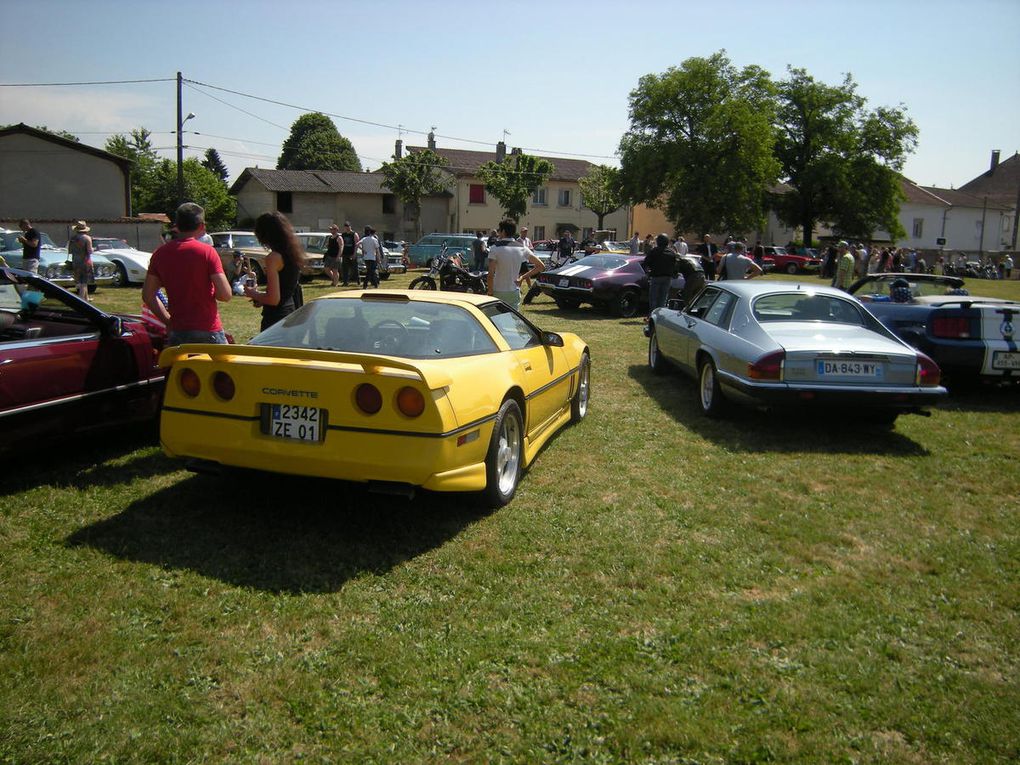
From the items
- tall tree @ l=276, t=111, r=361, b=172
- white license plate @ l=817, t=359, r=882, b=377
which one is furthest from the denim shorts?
tall tree @ l=276, t=111, r=361, b=172

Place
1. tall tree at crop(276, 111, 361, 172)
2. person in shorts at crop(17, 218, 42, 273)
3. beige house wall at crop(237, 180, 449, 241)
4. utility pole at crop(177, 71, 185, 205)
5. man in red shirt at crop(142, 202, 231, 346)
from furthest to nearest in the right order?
tall tree at crop(276, 111, 361, 172) → beige house wall at crop(237, 180, 449, 241) → utility pole at crop(177, 71, 185, 205) → person in shorts at crop(17, 218, 42, 273) → man in red shirt at crop(142, 202, 231, 346)

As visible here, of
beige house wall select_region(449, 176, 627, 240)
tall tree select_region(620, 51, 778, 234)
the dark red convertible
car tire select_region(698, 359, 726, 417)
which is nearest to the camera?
the dark red convertible

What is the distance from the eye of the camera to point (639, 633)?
3.24 meters

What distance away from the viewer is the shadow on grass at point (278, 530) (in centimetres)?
373

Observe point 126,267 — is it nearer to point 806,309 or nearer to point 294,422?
point 806,309

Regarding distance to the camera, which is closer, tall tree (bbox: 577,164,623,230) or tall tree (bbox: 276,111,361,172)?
tall tree (bbox: 577,164,623,230)

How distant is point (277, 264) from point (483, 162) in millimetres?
58127

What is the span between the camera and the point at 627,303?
16281 mm

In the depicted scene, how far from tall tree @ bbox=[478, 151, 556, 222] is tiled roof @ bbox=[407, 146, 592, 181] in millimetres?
1664

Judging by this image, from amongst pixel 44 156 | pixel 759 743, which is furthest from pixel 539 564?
pixel 44 156

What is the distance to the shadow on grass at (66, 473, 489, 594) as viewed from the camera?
373 centimetres

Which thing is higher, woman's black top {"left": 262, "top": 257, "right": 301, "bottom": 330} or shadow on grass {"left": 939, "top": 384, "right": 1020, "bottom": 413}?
woman's black top {"left": 262, "top": 257, "right": 301, "bottom": 330}

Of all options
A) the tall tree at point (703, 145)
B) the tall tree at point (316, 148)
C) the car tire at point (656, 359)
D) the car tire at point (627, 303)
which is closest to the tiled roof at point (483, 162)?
the tall tree at point (703, 145)

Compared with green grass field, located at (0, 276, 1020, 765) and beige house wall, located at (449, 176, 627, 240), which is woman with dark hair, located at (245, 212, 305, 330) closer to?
green grass field, located at (0, 276, 1020, 765)
